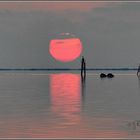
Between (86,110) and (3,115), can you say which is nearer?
(3,115)

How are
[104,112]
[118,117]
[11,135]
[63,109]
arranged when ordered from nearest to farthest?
[11,135], [118,117], [104,112], [63,109]

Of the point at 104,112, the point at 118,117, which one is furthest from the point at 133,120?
the point at 104,112

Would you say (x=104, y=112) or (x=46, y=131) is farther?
(x=104, y=112)

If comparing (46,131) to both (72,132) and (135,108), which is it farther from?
(135,108)

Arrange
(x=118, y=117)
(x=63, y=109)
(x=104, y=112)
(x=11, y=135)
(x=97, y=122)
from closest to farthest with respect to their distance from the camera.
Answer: (x=11, y=135), (x=97, y=122), (x=118, y=117), (x=104, y=112), (x=63, y=109)

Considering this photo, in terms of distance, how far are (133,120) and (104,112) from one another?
4.47 meters

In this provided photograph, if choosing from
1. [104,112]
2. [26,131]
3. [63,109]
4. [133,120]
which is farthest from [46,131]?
[63,109]

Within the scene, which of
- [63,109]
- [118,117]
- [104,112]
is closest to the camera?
[118,117]

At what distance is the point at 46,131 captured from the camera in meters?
21.7

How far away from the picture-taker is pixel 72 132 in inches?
842

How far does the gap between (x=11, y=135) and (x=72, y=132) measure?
8.02ft

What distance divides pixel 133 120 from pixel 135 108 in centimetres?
731

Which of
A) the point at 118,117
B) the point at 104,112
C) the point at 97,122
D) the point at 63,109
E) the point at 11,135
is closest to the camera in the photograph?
the point at 11,135

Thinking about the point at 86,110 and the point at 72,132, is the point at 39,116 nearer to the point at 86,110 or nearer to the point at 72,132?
the point at 86,110
